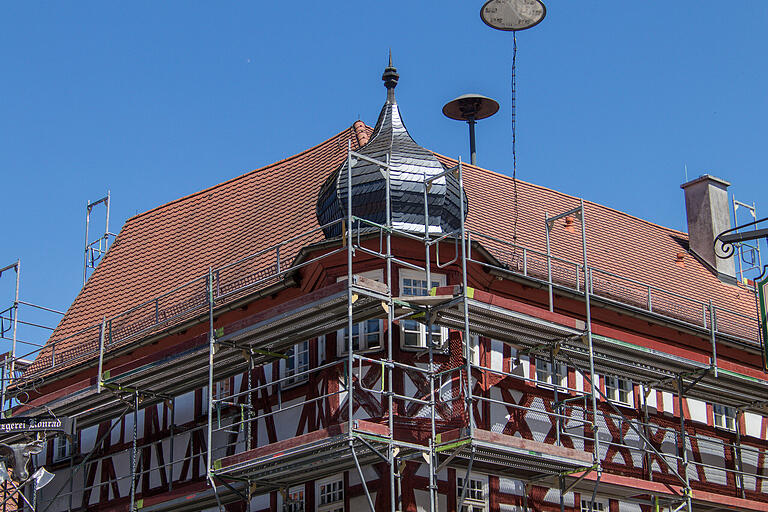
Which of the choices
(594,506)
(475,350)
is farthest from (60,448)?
(594,506)

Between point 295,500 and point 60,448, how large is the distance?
728 cm

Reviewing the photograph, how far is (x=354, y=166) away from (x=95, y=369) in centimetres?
704

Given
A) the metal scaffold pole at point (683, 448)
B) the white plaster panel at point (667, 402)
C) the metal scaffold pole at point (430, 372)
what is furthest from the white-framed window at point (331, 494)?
the white plaster panel at point (667, 402)

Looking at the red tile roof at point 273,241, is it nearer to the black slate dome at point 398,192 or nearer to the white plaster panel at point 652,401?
the black slate dome at point 398,192

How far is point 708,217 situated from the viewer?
34.2 meters

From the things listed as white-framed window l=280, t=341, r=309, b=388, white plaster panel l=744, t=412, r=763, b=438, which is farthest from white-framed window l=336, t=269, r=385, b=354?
white plaster panel l=744, t=412, r=763, b=438

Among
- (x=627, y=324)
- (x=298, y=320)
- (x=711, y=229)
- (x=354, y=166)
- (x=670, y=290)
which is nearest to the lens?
(x=298, y=320)

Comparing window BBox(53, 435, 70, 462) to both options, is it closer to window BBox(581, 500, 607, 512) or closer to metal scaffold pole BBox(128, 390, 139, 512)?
metal scaffold pole BBox(128, 390, 139, 512)

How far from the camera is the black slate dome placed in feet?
83.5

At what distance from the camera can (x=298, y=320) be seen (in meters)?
23.5

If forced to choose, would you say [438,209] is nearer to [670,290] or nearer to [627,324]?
[627,324]

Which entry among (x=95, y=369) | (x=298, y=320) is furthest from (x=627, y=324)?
(x=95, y=369)

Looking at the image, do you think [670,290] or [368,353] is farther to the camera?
[670,290]

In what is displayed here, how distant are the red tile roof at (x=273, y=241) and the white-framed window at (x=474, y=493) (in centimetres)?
466
